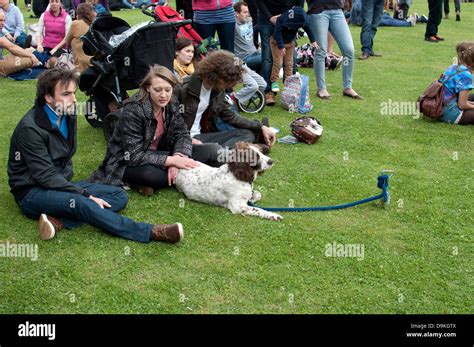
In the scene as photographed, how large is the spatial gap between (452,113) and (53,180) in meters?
5.34

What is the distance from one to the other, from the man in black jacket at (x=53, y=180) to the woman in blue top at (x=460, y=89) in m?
4.72

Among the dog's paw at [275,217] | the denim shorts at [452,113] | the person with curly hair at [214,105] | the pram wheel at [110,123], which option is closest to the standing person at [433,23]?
the denim shorts at [452,113]

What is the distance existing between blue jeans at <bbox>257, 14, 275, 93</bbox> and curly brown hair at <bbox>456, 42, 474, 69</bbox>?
8.92ft

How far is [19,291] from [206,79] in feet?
9.38

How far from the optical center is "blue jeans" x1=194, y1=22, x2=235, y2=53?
27.7 feet

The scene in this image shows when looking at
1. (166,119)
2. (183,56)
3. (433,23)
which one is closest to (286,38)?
(183,56)

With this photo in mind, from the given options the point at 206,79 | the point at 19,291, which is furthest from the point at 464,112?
the point at 19,291

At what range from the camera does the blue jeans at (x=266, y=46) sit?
8.66 metres

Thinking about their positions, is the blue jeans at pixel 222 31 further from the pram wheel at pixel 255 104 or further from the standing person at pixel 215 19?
the pram wheel at pixel 255 104

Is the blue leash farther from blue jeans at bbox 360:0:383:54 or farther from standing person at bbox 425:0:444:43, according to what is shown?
standing person at bbox 425:0:444:43

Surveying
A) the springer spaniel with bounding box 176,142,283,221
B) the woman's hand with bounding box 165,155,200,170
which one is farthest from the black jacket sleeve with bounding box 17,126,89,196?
the springer spaniel with bounding box 176,142,283,221

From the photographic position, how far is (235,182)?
503 centimetres
